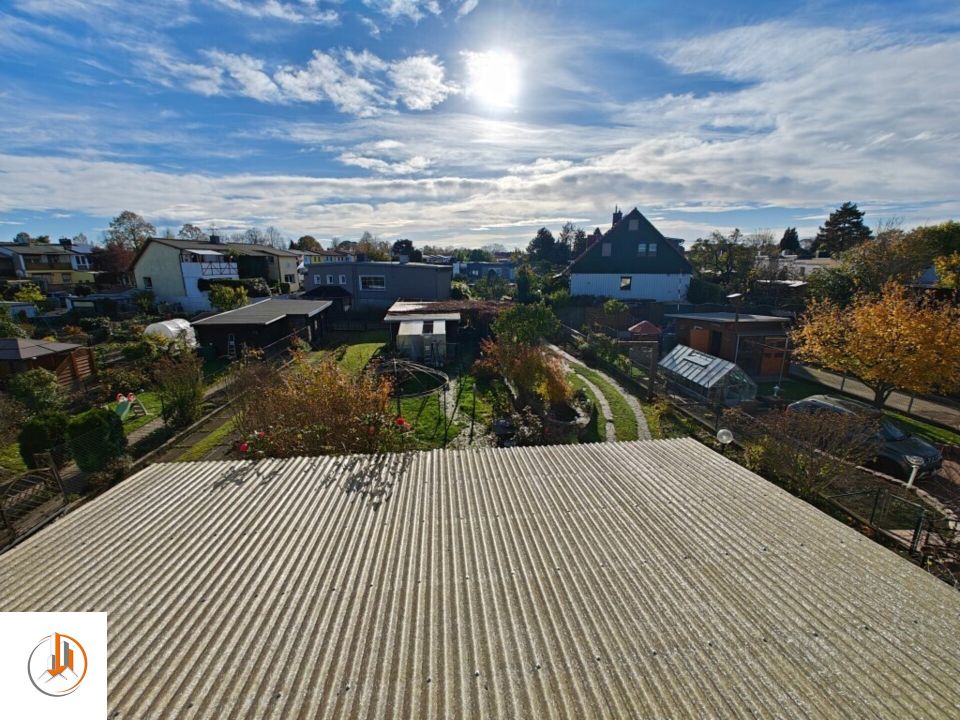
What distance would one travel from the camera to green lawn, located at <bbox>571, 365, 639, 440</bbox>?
1453 centimetres

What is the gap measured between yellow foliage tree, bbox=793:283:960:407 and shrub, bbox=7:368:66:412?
29.0m

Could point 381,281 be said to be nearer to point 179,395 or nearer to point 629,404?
point 179,395

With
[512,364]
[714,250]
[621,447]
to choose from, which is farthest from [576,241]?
[621,447]

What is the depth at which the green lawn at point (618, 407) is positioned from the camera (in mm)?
14531

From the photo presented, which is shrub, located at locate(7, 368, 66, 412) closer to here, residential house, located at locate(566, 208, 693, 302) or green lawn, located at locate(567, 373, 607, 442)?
green lawn, located at locate(567, 373, 607, 442)

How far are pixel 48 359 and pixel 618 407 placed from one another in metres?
24.2

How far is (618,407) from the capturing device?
17.0 meters

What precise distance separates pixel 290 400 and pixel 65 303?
4590 cm

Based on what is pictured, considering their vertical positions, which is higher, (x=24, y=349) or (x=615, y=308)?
(x=615, y=308)

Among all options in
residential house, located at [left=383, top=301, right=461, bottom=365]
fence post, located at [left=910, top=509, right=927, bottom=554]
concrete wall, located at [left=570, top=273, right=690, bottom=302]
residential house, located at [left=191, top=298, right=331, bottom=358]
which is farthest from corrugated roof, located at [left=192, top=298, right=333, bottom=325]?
fence post, located at [left=910, top=509, right=927, bottom=554]

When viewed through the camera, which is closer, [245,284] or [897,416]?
[897,416]

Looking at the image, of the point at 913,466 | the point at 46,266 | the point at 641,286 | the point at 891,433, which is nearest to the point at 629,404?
the point at 891,433

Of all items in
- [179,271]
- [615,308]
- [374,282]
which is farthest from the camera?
[374,282]

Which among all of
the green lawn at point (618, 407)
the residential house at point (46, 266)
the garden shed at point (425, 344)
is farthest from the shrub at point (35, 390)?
the residential house at point (46, 266)
